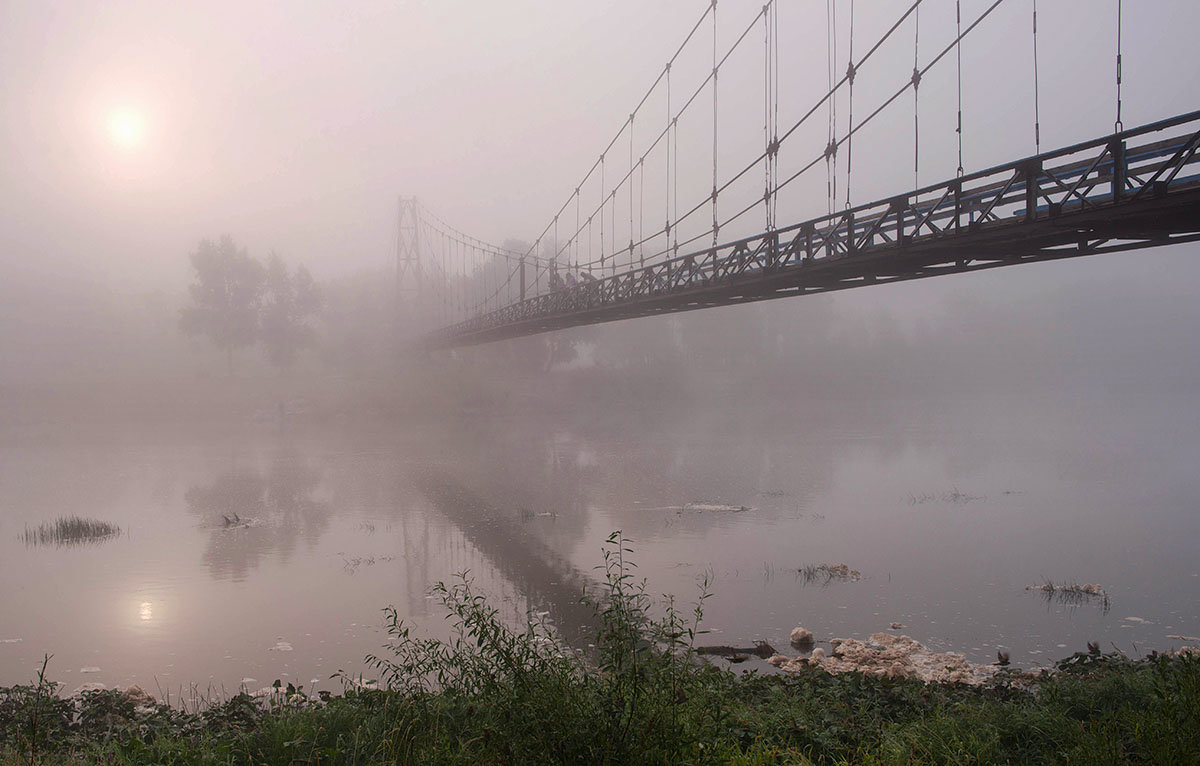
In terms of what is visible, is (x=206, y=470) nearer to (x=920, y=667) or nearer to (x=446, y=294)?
(x=920, y=667)

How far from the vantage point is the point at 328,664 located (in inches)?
339

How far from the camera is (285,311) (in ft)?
213

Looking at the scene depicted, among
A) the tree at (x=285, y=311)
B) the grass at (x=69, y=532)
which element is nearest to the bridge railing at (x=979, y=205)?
the grass at (x=69, y=532)

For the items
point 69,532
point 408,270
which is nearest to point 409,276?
point 408,270

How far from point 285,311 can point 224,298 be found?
498cm

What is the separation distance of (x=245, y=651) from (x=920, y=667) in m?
7.64

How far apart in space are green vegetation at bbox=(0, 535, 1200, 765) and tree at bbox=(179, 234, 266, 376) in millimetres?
62866

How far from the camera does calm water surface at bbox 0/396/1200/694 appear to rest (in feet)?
31.6

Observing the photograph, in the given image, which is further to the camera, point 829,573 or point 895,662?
point 829,573

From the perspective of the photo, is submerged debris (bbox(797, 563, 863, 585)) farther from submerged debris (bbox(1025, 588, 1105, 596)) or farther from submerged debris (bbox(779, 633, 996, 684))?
submerged debris (bbox(779, 633, 996, 684))

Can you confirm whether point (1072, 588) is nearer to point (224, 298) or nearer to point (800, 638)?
point (800, 638)

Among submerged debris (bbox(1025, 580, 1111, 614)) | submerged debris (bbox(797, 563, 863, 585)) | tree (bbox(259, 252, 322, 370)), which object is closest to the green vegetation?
submerged debris (bbox(1025, 580, 1111, 614))

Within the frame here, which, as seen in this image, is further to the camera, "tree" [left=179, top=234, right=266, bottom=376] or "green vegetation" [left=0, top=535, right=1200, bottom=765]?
"tree" [left=179, top=234, right=266, bottom=376]

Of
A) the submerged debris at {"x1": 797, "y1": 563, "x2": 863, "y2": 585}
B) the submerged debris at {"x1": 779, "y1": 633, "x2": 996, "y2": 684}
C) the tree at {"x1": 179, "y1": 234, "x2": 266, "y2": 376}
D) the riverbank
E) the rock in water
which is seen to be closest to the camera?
the riverbank
